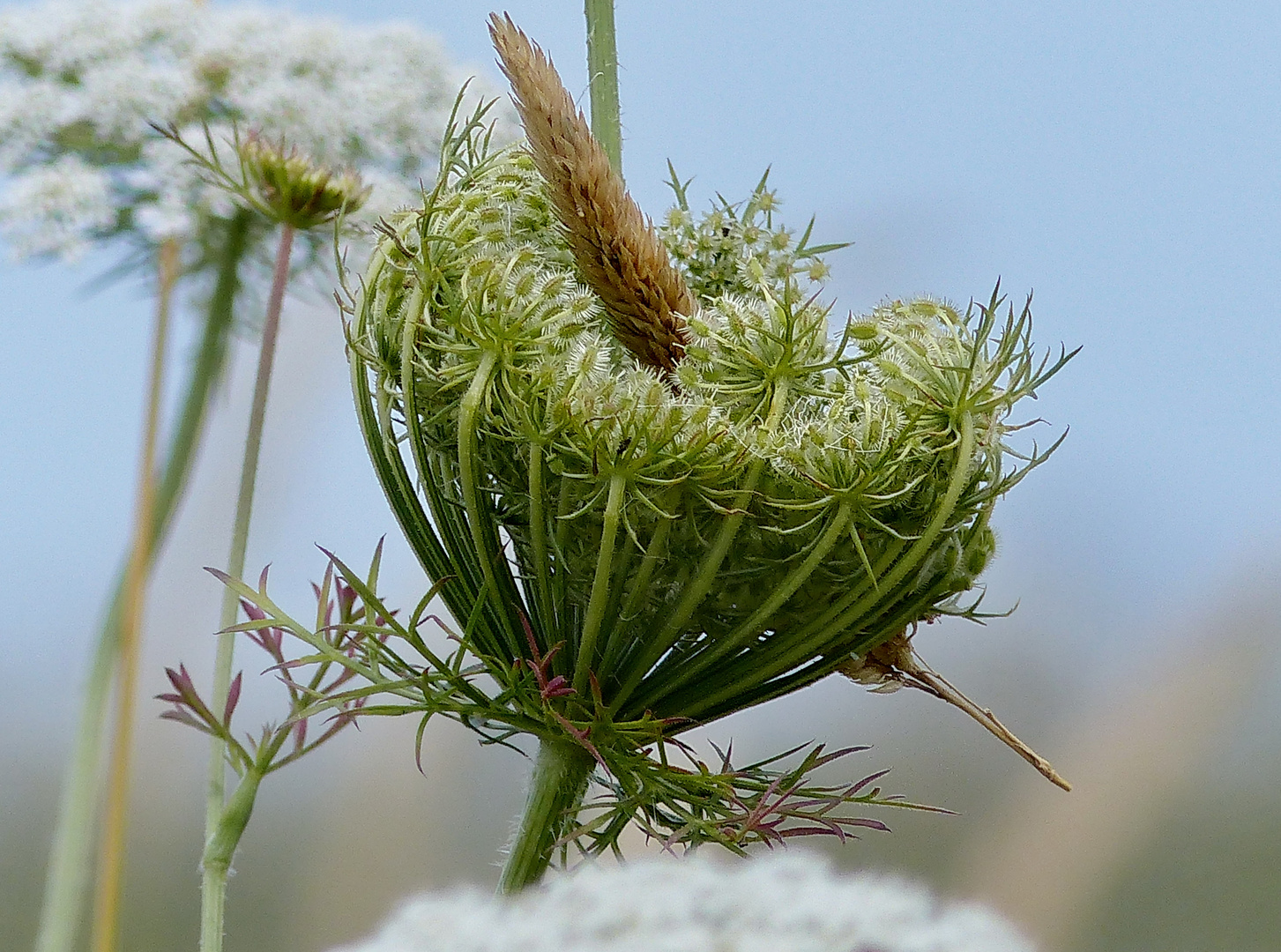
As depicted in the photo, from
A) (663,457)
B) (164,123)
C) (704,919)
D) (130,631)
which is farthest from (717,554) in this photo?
(164,123)

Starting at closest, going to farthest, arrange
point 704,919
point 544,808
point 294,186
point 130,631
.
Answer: point 704,919 < point 544,808 < point 294,186 < point 130,631

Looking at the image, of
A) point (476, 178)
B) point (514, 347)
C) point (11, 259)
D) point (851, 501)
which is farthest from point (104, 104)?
point (851, 501)

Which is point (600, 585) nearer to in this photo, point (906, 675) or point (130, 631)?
point (906, 675)

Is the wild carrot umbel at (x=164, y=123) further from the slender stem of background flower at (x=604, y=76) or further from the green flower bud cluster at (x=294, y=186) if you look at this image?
the slender stem of background flower at (x=604, y=76)

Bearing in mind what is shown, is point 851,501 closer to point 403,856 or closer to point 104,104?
point 104,104

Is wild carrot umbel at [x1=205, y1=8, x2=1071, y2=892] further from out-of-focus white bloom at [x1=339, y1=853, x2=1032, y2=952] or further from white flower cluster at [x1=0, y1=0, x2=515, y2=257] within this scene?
white flower cluster at [x1=0, y1=0, x2=515, y2=257]

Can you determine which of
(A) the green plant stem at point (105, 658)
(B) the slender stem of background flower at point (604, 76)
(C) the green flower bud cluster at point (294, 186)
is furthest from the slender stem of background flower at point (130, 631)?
(B) the slender stem of background flower at point (604, 76)
